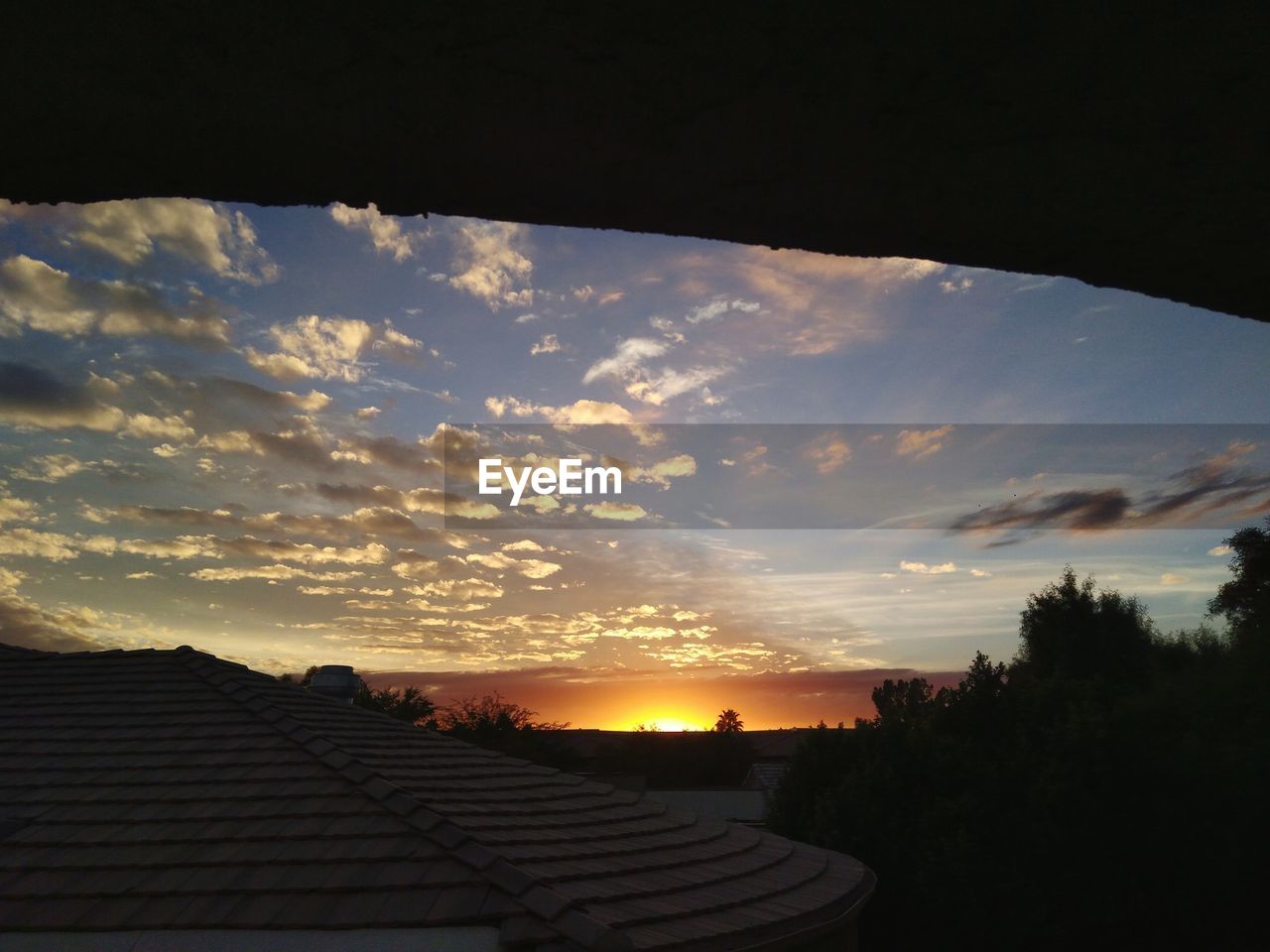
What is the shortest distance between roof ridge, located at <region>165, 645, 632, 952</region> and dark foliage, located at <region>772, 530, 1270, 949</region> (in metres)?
14.7

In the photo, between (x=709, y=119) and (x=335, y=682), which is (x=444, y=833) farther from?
(x=335, y=682)

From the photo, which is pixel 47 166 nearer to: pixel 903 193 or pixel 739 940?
pixel 903 193

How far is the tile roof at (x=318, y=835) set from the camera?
7.95 m

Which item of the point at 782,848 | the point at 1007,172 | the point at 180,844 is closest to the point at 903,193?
the point at 1007,172

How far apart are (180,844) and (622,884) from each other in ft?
16.0

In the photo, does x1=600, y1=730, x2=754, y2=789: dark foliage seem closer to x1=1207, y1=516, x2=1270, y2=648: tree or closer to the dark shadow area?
x1=1207, y1=516, x2=1270, y2=648: tree

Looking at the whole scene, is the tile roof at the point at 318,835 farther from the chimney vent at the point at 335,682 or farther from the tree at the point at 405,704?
the tree at the point at 405,704

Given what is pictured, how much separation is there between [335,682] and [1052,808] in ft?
58.1

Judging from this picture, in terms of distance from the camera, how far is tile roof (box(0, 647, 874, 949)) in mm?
7945

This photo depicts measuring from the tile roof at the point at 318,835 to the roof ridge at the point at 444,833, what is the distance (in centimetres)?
2

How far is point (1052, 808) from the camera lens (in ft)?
68.1

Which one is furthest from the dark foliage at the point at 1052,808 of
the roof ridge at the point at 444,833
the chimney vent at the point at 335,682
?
the roof ridge at the point at 444,833

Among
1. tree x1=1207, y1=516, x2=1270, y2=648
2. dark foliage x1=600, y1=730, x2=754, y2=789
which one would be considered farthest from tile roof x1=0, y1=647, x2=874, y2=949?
dark foliage x1=600, y1=730, x2=754, y2=789

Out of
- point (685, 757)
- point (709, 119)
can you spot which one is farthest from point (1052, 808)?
point (685, 757)
